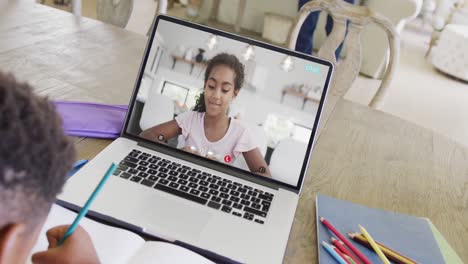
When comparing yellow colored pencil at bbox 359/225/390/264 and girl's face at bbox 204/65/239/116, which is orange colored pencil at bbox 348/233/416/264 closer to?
yellow colored pencil at bbox 359/225/390/264

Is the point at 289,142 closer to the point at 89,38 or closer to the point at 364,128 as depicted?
the point at 364,128

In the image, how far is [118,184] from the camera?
→ 62 cm

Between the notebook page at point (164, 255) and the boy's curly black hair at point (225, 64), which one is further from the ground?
the boy's curly black hair at point (225, 64)

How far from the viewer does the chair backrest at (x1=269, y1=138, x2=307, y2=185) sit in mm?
701

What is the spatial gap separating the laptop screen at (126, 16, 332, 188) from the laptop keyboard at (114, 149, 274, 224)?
4cm

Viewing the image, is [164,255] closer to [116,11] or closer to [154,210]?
[154,210]

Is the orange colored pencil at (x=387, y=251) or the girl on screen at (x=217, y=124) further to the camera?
the girl on screen at (x=217, y=124)

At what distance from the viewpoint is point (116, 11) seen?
1444 mm

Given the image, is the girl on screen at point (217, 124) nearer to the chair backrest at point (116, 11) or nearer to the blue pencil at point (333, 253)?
the blue pencil at point (333, 253)

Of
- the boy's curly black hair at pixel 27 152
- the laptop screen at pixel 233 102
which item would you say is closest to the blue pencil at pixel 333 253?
the laptop screen at pixel 233 102

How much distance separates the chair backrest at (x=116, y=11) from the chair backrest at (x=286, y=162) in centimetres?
95

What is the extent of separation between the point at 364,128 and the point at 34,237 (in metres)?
0.85

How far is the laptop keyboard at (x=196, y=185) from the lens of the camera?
0.63 m

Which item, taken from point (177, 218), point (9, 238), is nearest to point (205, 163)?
point (177, 218)
